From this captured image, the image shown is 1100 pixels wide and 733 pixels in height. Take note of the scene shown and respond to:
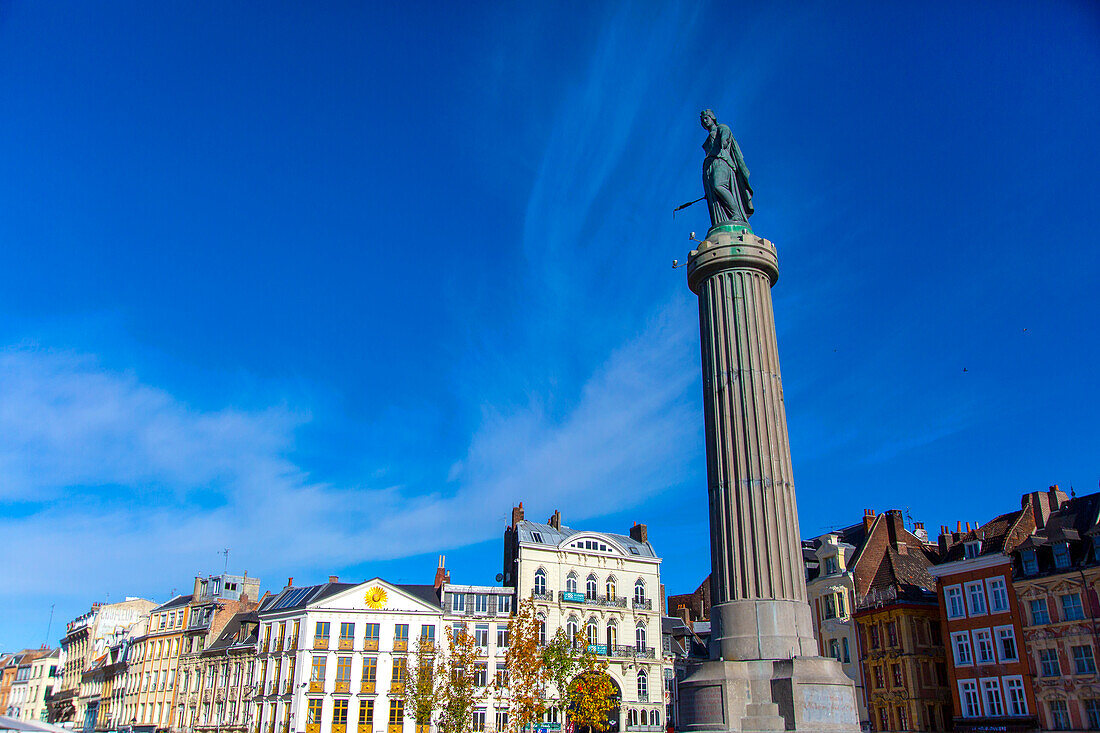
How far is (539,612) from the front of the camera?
52844 millimetres

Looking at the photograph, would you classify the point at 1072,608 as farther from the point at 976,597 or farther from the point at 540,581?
the point at 540,581

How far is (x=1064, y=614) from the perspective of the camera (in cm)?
3766

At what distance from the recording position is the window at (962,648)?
137 ft

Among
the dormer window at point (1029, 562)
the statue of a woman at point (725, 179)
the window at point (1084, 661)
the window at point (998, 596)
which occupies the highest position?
the statue of a woman at point (725, 179)

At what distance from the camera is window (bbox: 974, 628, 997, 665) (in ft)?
133

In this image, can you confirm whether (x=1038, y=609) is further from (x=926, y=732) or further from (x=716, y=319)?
(x=716, y=319)

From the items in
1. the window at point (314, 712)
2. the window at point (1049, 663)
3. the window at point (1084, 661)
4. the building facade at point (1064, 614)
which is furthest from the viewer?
the window at point (314, 712)

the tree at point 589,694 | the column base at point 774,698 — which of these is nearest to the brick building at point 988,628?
the tree at point 589,694

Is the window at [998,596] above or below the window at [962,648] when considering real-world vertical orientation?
above

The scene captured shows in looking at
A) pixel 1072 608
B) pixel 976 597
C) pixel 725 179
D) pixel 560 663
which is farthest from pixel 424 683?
pixel 725 179

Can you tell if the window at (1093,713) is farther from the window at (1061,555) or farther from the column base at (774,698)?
the column base at (774,698)

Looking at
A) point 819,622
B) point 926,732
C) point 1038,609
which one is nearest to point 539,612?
point 819,622

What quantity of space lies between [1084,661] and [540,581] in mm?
29590

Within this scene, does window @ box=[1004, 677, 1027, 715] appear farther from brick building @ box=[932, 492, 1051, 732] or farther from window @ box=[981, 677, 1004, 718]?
window @ box=[981, 677, 1004, 718]
